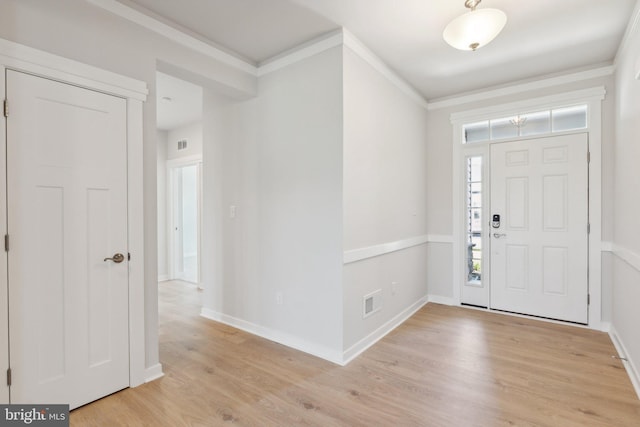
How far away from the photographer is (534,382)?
7.86 feet

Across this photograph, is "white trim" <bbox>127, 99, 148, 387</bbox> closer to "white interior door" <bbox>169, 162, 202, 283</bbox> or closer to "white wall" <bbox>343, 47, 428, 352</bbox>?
"white wall" <bbox>343, 47, 428, 352</bbox>

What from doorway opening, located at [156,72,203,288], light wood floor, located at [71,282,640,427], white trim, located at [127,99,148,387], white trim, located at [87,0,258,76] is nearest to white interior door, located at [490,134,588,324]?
light wood floor, located at [71,282,640,427]

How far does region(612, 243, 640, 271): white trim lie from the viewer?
7.74ft

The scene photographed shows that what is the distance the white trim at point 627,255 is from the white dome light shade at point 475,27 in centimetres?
193

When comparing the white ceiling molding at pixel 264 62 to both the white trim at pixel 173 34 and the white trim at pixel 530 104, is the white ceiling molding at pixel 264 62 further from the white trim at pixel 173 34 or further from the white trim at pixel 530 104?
the white trim at pixel 530 104

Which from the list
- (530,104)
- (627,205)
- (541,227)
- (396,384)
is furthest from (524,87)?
(396,384)

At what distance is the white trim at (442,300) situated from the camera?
431cm

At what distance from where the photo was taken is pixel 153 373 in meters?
2.46

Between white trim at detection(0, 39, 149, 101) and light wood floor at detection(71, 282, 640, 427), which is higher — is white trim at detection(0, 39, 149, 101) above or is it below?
above

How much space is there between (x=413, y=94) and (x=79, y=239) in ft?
12.3

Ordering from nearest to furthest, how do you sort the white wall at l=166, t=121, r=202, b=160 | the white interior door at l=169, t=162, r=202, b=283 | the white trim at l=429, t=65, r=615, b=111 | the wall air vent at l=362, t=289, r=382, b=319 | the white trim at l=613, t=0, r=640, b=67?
the white trim at l=613, t=0, r=640, b=67, the wall air vent at l=362, t=289, r=382, b=319, the white trim at l=429, t=65, r=615, b=111, the white wall at l=166, t=121, r=202, b=160, the white interior door at l=169, t=162, r=202, b=283

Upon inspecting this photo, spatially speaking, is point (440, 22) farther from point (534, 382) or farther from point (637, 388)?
point (637, 388)

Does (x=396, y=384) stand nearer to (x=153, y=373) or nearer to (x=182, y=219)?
(x=153, y=373)

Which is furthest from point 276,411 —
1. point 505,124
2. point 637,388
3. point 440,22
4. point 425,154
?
point 505,124
